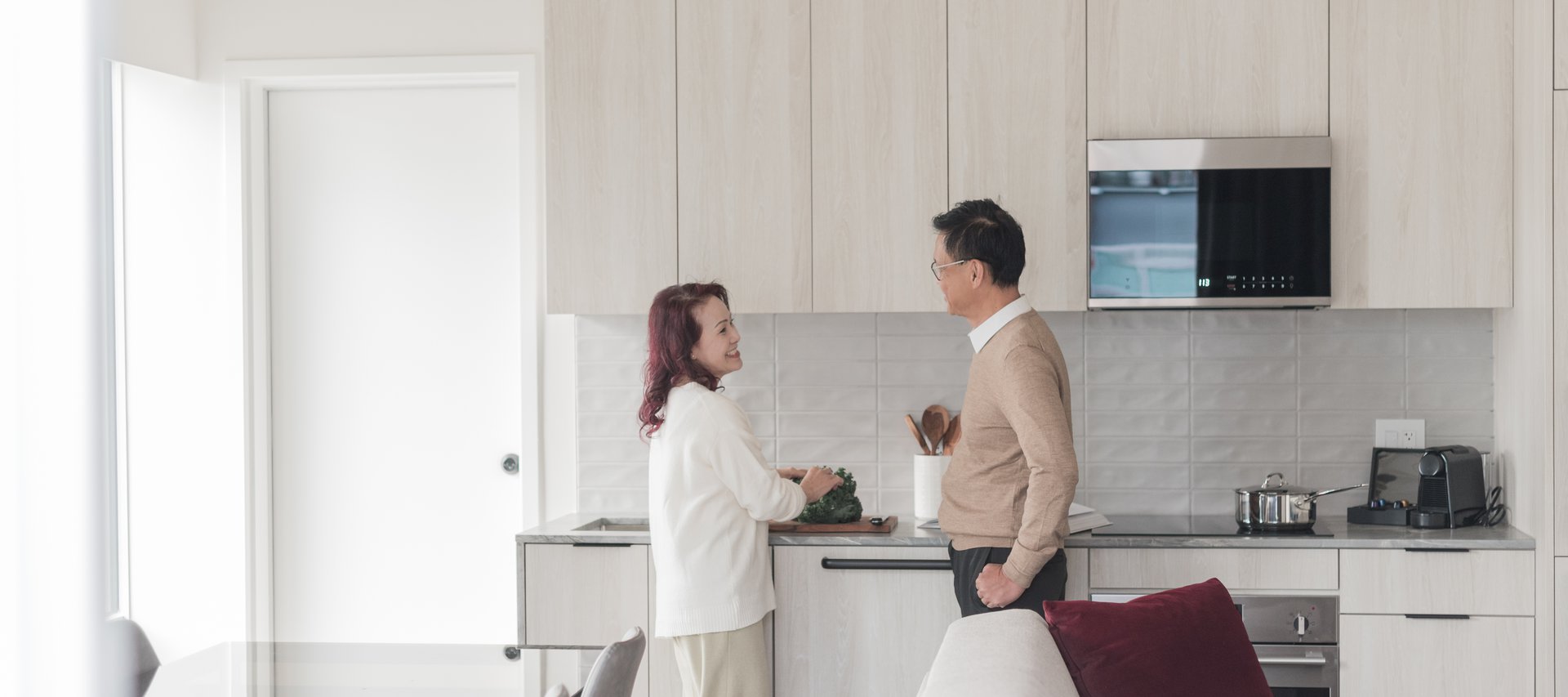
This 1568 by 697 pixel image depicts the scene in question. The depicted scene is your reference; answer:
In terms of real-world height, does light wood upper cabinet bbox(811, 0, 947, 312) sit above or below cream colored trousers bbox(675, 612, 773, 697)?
above

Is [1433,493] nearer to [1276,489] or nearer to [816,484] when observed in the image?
[1276,489]

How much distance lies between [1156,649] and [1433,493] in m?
1.47

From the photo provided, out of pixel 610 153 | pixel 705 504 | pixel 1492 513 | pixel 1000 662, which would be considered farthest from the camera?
pixel 610 153

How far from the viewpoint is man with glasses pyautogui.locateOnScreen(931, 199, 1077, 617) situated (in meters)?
2.30

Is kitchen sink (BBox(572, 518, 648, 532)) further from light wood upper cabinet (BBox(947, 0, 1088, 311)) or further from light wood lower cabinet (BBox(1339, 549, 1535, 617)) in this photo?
light wood lower cabinet (BBox(1339, 549, 1535, 617))

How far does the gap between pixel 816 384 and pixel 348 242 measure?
157cm

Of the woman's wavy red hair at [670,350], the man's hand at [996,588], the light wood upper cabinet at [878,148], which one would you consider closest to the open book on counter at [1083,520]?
the man's hand at [996,588]

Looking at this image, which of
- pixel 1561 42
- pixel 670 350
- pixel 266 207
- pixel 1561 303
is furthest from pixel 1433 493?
pixel 266 207

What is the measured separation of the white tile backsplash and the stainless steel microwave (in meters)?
0.37

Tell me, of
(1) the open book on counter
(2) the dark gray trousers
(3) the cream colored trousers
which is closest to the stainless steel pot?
(1) the open book on counter

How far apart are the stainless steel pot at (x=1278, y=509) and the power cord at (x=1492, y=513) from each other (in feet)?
1.28

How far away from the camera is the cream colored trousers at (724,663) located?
2516mm

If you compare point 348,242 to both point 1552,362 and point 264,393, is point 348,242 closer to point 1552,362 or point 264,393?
point 264,393

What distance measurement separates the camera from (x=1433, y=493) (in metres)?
2.89
